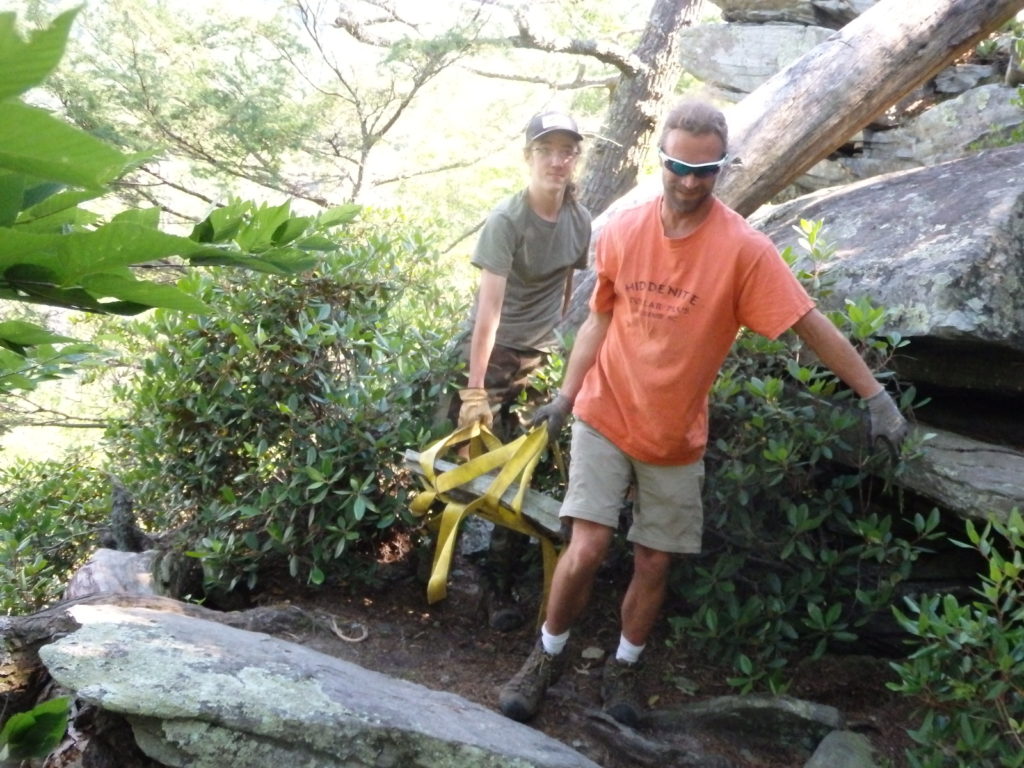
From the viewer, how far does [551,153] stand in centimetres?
465

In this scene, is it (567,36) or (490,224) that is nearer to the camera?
(490,224)

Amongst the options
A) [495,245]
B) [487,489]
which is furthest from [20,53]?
[495,245]

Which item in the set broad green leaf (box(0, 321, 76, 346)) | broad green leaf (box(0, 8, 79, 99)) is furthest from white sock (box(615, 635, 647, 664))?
broad green leaf (box(0, 8, 79, 99))

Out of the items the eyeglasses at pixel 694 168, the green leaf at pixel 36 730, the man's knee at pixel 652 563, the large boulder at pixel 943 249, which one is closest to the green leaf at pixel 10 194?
the green leaf at pixel 36 730

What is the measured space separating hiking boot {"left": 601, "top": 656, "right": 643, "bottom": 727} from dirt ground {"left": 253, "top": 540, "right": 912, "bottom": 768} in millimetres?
85

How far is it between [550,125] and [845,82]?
280 centimetres

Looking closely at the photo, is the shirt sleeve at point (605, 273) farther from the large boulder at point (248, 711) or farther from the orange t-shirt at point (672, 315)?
the large boulder at point (248, 711)

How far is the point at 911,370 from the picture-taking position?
15.2 feet

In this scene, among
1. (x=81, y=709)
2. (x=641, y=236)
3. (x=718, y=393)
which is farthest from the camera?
(x=718, y=393)

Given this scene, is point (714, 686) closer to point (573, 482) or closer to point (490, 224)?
point (573, 482)

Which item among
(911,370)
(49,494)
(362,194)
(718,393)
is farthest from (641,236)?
(362,194)

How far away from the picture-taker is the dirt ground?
4.05 meters

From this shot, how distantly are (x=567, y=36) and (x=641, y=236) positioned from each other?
26.1ft

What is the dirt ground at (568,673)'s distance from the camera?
405cm
